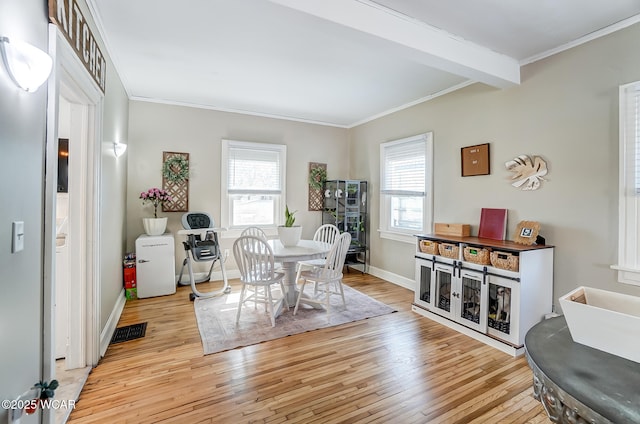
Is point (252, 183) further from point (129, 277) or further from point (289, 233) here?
point (129, 277)

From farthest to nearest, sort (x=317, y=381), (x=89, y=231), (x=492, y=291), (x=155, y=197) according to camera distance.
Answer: (x=155, y=197), (x=492, y=291), (x=89, y=231), (x=317, y=381)

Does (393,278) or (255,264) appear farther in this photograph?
(393,278)

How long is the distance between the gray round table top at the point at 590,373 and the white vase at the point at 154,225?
166 inches

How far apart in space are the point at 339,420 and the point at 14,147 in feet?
6.78

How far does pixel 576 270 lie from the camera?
2.61 metres

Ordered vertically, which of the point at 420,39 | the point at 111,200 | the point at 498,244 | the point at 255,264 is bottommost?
the point at 255,264

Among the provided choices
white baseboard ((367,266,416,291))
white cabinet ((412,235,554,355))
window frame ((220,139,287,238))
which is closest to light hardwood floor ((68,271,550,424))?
white cabinet ((412,235,554,355))

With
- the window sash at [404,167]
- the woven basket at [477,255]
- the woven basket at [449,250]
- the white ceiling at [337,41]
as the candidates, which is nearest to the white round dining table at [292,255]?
the woven basket at [449,250]

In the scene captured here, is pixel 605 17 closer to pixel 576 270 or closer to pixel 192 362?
pixel 576 270

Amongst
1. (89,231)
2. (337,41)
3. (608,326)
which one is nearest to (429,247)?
(337,41)

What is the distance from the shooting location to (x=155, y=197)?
4.12m

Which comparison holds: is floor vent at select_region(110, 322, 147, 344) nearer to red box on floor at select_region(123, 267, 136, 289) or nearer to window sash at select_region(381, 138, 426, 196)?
red box on floor at select_region(123, 267, 136, 289)

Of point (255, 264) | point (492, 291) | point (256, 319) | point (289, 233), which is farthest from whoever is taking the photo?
point (289, 233)

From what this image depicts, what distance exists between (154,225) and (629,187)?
496 cm
